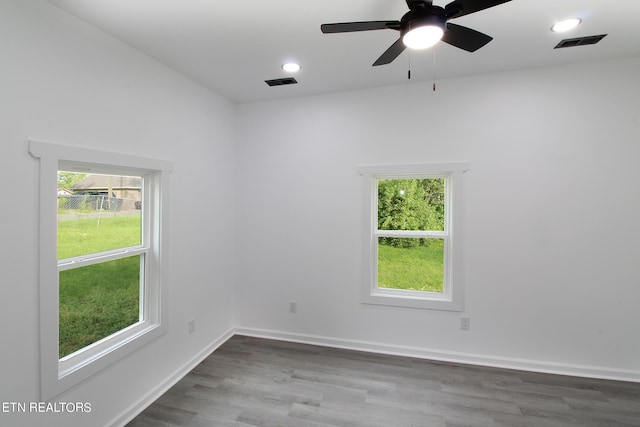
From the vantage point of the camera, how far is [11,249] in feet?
5.23

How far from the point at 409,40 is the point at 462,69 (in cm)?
151

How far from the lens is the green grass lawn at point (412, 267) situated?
3.21 meters

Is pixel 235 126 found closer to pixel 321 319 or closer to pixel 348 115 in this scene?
pixel 348 115

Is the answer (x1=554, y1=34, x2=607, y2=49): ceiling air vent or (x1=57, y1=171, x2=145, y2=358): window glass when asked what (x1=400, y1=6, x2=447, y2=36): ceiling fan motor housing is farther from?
(x1=57, y1=171, x2=145, y2=358): window glass

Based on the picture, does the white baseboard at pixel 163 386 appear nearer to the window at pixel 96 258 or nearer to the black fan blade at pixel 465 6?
the window at pixel 96 258

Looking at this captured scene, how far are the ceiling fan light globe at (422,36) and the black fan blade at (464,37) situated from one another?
0.12 metres

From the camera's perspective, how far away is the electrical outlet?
2.99m

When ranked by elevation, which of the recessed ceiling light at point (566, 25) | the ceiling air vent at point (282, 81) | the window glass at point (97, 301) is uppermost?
the ceiling air vent at point (282, 81)

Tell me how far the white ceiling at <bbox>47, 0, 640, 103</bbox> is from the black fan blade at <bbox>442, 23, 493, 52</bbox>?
28 centimetres

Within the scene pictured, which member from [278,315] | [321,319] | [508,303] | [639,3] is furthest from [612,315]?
[278,315]

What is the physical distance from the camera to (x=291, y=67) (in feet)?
8.81

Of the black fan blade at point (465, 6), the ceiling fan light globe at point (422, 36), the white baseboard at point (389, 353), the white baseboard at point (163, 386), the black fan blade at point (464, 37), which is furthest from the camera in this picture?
the white baseboard at point (389, 353)

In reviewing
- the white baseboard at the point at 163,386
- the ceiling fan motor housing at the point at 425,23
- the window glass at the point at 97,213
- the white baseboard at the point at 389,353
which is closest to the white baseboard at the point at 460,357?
the white baseboard at the point at 389,353

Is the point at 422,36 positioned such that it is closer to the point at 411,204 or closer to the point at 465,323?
the point at 411,204
